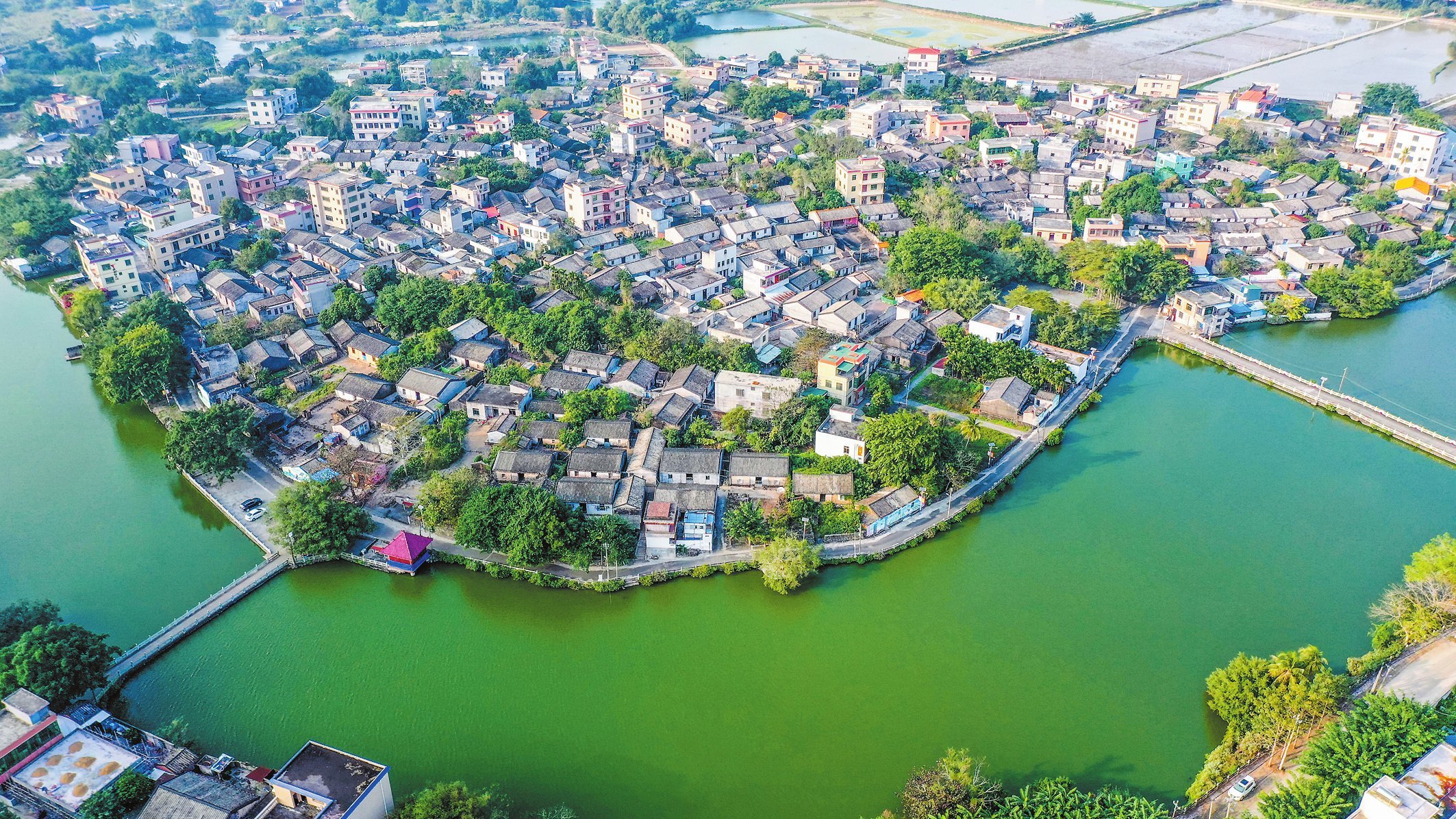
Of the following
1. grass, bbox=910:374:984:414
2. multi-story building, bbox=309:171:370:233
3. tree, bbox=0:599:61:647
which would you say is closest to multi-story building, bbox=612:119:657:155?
multi-story building, bbox=309:171:370:233

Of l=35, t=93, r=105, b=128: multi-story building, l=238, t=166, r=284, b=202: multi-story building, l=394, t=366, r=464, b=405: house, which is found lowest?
l=394, t=366, r=464, b=405: house

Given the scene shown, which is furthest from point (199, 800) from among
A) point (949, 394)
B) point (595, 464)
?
point (949, 394)

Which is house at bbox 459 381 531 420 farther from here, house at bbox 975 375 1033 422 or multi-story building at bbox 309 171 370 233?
multi-story building at bbox 309 171 370 233

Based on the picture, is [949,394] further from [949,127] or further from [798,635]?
[949,127]

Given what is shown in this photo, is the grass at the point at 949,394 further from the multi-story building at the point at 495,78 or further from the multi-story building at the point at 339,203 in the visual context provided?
the multi-story building at the point at 495,78

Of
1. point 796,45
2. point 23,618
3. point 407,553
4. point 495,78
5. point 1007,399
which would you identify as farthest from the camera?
point 796,45

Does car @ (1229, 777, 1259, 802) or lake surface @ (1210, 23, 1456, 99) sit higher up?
lake surface @ (1210, 23, 1456, 99)
